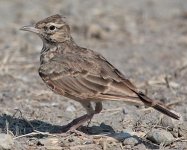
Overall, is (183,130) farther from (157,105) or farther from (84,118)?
(84,118)

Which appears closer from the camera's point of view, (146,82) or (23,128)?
(23,128)

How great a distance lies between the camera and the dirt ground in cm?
661

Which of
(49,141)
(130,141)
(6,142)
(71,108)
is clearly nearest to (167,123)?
(130,141)

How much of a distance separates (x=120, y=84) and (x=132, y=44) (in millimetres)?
5256

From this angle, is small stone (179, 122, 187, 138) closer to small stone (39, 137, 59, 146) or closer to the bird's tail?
the bird's tail

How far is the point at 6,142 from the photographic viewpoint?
20.1 feet

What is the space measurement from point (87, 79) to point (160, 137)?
909 mm

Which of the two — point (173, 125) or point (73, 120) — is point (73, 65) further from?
point (173, 125)

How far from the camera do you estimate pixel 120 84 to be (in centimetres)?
648

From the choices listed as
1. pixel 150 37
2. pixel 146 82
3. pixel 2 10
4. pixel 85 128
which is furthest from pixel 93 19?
pixel 85 128

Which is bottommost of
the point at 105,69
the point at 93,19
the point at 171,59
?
the point at 105,69

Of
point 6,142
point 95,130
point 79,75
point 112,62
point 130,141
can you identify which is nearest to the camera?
point 6,142

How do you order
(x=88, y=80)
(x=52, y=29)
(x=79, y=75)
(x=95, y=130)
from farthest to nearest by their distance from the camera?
(x=52, y=29)
(x=95, y=130)
(x=79, y=75)
(x=88, y=80)

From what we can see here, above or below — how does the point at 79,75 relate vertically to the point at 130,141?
above
